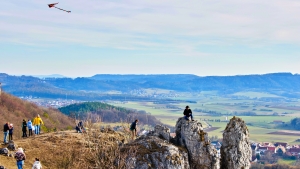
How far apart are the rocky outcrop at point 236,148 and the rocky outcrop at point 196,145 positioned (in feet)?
4.60

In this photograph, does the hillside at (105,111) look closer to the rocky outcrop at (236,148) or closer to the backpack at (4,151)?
the backpack at (4,151)

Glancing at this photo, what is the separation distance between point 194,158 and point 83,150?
8102 millimetres

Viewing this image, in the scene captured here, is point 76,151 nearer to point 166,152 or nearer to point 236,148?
point 166,152

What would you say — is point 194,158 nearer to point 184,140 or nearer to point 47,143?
point 184,140

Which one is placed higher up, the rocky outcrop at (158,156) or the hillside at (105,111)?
the rocky outcrop at (158,156)

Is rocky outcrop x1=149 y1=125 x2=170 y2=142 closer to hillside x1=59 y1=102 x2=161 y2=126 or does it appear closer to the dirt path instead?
the dirt path

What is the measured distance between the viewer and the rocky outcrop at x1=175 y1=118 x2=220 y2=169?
27.1 metres

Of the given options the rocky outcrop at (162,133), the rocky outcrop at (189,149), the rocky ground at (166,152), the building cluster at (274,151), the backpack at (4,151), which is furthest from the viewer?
the building cluster at (274,151)

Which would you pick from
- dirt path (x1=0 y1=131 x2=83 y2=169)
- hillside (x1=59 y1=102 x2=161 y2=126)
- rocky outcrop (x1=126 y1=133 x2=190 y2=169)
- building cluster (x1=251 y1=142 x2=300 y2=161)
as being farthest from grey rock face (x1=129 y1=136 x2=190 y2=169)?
hillside (x1=59 y1=102 x2=161 y2=126)

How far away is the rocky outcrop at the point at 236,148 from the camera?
2806 centimetres

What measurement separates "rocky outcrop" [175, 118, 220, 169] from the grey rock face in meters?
0.70

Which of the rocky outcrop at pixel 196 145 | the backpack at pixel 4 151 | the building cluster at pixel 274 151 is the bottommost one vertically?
the building cluster at pixel 274 151

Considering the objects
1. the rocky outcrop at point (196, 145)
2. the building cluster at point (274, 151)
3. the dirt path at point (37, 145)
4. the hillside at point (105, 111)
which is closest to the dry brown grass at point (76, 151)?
the dirt path at point (37, 145)

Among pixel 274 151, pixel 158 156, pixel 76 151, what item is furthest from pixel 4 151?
pixel 274 151
